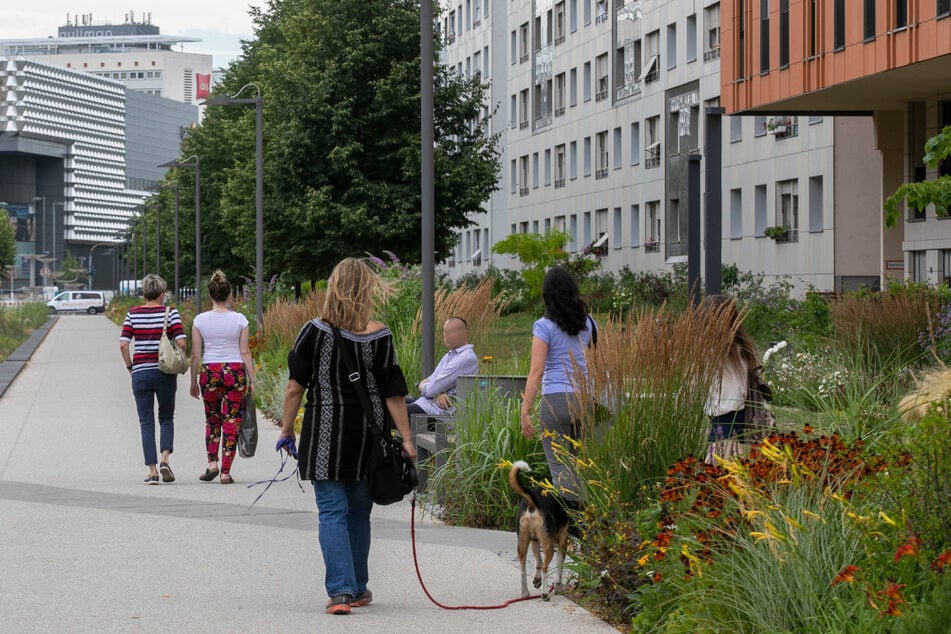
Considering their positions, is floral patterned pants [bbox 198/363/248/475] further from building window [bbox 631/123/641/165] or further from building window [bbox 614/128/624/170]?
building window [bbox 614/128/624/170]

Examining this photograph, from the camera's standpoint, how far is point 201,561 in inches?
350

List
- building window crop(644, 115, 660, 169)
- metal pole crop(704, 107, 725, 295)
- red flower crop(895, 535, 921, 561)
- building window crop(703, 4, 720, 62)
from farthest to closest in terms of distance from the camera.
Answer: building window crop(644, 115, 660, 169), building window crop(703, 4, 720, 62), metal pole crop(704, 107, 725, 295), red flower crop(895, 535, 921, 561)

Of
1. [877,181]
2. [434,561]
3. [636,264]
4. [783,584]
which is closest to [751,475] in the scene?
[783,584]

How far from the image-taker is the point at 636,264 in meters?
56.5

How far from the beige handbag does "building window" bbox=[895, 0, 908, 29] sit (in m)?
18.4

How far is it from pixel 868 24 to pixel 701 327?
22401 mm

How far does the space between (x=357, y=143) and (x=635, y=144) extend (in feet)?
61.1

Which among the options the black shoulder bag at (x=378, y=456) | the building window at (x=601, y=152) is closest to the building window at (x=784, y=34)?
the black shoulder bag at (x=378, y=456)

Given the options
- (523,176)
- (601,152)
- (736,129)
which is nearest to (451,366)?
(736,129)

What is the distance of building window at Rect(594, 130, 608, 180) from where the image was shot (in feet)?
198

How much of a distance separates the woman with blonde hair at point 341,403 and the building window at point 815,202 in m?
36.0

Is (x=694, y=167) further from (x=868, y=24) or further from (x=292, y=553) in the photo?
(x=292, y=553)

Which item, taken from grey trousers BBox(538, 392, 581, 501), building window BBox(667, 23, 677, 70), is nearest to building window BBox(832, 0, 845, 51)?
building window BBox(667, 23, 677, 70)

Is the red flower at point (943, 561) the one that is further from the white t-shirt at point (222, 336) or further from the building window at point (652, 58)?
the building window at point (652, 58)
